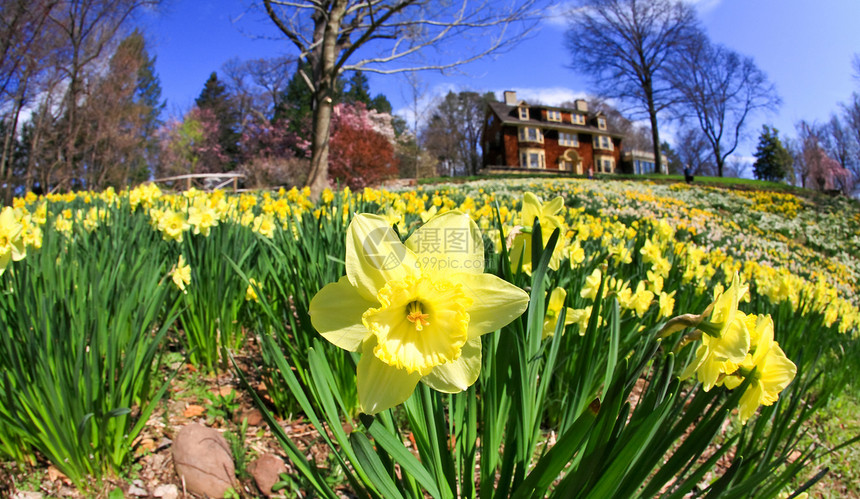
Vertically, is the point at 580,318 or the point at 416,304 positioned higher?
the point at 416,304

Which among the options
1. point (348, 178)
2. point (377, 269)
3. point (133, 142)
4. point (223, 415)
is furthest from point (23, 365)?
point (133, 142)

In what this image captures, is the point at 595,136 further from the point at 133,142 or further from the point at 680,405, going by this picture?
the point at 680,405

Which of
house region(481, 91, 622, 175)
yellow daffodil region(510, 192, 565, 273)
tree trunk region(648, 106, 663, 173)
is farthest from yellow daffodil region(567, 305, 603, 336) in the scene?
house region(481, 91, 622, 175)

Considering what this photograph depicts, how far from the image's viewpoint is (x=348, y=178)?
16.4 meters

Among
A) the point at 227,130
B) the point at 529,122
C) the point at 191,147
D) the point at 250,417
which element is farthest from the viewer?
the point at 529,122

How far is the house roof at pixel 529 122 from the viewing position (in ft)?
115

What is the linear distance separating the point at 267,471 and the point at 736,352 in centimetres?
144

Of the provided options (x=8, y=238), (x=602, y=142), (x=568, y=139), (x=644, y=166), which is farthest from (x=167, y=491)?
(x=644, y=166)

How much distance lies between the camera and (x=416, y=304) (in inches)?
26.8

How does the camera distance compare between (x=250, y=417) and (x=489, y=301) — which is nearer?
(x=489, y=301)

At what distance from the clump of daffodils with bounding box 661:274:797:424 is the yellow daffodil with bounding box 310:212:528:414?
364 mm

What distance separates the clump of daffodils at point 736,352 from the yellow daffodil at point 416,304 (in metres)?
0.36

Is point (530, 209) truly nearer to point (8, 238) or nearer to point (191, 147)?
point (8, 238)

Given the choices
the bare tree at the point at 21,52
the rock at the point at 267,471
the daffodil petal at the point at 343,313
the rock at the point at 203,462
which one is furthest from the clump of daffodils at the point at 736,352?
the bare tree at the point at 21,52
